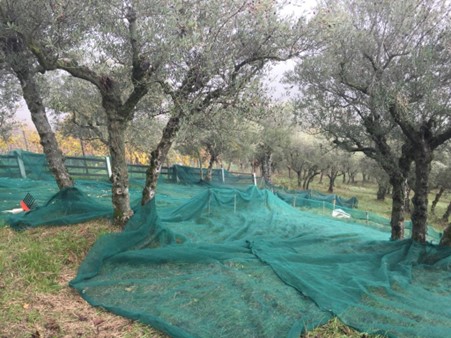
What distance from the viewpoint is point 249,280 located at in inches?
146

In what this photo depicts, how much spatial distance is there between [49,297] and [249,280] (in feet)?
7.84

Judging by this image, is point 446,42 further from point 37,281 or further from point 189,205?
point 37,281

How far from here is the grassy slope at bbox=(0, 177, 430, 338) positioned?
9.09 feet

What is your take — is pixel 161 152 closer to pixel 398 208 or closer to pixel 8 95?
pixel 398 208

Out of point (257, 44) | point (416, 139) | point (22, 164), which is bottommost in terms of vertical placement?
point (22, 164)

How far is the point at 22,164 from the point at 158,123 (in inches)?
255

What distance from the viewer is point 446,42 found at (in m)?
5.29

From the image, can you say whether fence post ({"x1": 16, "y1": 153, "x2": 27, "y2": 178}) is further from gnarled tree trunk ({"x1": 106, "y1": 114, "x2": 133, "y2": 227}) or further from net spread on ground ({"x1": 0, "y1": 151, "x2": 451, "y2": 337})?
gnarled tree trunk ({"x1": 106, "y1": 114, "x2": 133, "y2": 227})

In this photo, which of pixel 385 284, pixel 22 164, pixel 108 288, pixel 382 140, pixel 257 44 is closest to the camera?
pixel 108 288

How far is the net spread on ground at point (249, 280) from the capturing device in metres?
2.98

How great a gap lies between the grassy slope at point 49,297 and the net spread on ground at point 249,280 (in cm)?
13

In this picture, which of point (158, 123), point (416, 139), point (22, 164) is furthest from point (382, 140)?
point (22, 164)

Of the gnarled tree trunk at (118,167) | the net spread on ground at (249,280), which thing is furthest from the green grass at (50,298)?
the gnarled tree trunk at (118,167)

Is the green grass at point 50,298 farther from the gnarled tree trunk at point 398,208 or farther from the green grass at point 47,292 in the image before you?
the gnarled tree trunk at point 398,208
